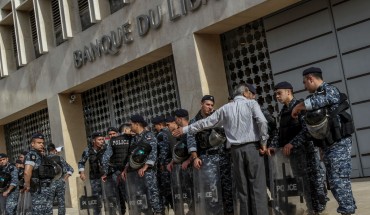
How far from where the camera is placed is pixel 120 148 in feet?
25.6

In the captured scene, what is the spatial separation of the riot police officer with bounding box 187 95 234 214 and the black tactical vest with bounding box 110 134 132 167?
193cm

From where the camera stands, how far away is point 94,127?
15.0m

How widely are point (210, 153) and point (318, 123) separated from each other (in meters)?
1.75

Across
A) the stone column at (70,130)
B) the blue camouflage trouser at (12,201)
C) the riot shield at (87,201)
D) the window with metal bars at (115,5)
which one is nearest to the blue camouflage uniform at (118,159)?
the riot shield at (87,201)

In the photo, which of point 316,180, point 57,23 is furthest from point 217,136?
point 57,23

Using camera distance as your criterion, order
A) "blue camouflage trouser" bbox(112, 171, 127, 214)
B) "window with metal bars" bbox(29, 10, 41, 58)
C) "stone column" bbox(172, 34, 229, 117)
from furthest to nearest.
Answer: "window with metal bars" bbox(29, 10, 41, 58), "stone column" bbox(172, 34, 229, 117), "blue camouflage trouser" bbox(112, 171, 127, 214)

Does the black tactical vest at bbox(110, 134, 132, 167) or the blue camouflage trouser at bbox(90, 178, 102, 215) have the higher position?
the black tactical vest at bbox(110, 134, 132, 167)

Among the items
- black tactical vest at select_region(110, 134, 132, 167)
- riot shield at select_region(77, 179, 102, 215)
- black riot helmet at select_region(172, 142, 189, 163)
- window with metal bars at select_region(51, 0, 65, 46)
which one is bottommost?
riot shield at select_region(77, 179, 102, 215)

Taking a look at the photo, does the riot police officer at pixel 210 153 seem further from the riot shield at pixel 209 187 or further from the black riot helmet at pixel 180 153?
the black riot helmet at pixel 180 153

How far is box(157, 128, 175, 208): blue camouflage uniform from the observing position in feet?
24.0

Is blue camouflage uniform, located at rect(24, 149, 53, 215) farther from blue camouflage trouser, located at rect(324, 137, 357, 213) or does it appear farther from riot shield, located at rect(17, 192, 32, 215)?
blue camouflage trouser, located at rect(324, 137, 357, 213)

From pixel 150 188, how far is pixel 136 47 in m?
5.36

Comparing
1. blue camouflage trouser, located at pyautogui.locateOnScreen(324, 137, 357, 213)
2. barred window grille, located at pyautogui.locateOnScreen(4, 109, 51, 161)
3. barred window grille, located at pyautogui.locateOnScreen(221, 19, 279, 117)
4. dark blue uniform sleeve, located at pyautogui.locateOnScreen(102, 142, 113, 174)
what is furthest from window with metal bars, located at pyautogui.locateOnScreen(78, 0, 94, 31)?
blue camouflage trouser, located at pyautogui.locateOnScreen(324, 137, 357, 213)

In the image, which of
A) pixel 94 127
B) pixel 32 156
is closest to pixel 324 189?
pixel 32 156
